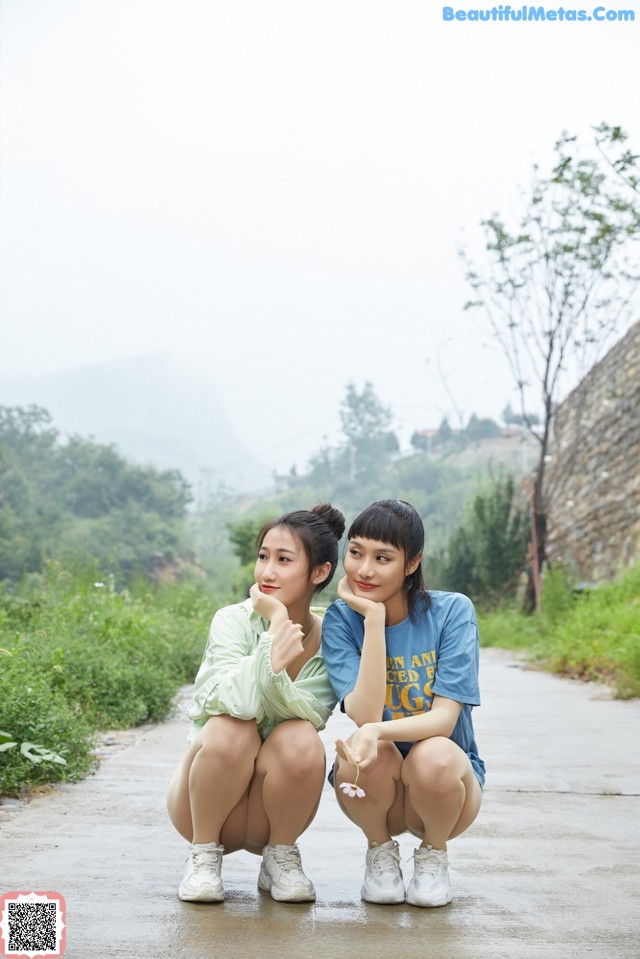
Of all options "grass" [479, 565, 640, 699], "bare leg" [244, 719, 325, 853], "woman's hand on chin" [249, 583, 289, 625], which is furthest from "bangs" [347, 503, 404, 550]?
"grass" [479, 565, 640, 699]

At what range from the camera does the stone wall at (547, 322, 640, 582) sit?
14195mm

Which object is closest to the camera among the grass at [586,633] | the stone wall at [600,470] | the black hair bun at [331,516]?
the black hair bun at [331,516]

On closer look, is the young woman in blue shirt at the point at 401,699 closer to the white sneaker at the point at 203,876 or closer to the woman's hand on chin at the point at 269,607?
the woman's hand on chin at the point at 269,607

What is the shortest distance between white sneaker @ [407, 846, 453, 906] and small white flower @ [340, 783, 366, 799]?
22cm

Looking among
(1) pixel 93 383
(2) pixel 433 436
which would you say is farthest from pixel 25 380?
(2) pixel 433 436

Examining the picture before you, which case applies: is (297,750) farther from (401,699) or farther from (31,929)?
(31,929)

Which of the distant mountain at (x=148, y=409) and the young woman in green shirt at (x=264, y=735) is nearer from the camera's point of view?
the young woman in green shirt at (x=264, y=735)

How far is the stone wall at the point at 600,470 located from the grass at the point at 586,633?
1.10m

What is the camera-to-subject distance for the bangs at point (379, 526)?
2.61 metres

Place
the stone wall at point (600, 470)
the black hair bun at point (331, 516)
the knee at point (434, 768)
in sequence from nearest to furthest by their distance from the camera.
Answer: the knee at point (434, 768), the black hair bun at point (331, 516), the stone wall at point (600, 470)

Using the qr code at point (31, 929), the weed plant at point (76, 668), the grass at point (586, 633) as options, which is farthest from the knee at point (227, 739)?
the grass at point (586, 633)

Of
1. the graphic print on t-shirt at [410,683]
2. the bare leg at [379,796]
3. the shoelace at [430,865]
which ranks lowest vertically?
the shoelace at [430,865]

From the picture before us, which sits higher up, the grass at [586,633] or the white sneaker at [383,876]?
the white sneaker at [383,876]

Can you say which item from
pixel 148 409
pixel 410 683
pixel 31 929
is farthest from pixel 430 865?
pixel 148 409
